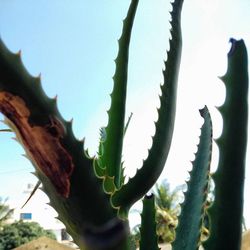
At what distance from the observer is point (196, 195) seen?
722 mm

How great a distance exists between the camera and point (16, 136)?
500 millimetres

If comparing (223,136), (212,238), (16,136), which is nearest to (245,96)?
(223,136)

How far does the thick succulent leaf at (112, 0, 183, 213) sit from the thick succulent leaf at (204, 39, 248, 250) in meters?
0.11

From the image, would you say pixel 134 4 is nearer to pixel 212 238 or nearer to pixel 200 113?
pixel 200 113

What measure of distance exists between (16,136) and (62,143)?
0.19ft

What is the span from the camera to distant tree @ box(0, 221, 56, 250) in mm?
21328

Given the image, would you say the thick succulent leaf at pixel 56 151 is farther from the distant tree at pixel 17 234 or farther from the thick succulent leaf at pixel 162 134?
the distant tree at pixel 17 234

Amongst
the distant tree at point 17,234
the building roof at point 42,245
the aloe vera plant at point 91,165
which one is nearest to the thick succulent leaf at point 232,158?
the aloe vera plant at point 91,165

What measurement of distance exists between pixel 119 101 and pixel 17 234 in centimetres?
2247

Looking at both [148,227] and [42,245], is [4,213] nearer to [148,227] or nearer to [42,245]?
[42,245]

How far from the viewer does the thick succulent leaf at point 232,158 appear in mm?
444

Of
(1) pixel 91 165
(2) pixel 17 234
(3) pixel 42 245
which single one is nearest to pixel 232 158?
(1) pixel 91 165

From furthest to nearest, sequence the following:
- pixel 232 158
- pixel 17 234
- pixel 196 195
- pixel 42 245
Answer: pixel 17 234
pixel 42 245
pixel 196 195
pixel 232 158

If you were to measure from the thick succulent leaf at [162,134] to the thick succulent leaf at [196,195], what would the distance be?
13 cm
